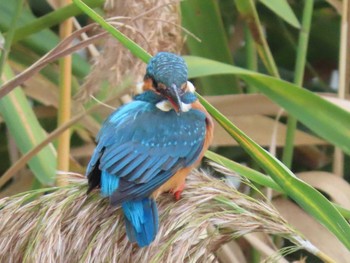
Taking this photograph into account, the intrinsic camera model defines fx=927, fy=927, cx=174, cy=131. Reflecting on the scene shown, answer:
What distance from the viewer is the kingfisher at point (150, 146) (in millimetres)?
1266

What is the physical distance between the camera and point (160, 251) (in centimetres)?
114

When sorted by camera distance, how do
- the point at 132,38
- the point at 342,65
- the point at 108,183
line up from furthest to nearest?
the point at 342,65
the point at 132,38
the point at 108,183

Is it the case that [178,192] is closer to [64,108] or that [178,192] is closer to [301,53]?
[64,108]

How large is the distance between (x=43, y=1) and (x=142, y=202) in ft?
3.90

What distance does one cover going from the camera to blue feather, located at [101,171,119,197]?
4.13 ft

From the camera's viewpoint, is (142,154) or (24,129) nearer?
(142,154)

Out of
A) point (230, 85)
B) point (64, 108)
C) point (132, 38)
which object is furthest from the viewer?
point (230, 85)

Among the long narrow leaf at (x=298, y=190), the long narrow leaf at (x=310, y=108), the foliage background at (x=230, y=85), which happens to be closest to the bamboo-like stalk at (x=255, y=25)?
the foliage background at (x=230, y=85)

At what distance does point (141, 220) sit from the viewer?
3.99 feet

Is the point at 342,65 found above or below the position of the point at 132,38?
below

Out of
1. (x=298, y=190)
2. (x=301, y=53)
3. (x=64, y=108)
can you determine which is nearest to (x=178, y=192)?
(x=298, y=190)

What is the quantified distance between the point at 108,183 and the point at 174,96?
179 mm

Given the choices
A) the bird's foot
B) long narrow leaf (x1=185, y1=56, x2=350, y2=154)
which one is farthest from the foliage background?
the bird's foot

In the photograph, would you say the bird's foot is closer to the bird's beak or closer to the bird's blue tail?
the bird's blue tail
